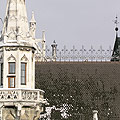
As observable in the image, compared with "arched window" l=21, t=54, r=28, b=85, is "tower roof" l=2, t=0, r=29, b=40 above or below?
above

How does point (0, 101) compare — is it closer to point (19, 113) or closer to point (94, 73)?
point (19, 113)

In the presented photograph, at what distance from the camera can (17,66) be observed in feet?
86.1

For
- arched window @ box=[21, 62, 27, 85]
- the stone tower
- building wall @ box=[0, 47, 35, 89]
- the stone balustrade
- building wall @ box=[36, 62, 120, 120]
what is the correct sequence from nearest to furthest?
the stone balustrade, the stone tower, building wall @ box=[0, 47, 35, 89], arched window @ box=[21, 62, 27, 85], building wall @ box=[36, 62, 120, 120]

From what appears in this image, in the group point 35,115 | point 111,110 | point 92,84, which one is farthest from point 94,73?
point 35,115

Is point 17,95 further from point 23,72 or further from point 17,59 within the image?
point 17,59

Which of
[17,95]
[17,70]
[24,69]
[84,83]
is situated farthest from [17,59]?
[84,83]

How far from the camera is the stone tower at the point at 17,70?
83.1ft

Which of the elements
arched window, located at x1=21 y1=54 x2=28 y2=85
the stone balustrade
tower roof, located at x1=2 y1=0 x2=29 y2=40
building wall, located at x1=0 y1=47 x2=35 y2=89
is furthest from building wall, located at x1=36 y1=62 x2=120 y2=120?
the stone balustrade

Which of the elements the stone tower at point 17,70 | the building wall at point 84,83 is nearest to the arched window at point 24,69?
the stone tower at point 17,70

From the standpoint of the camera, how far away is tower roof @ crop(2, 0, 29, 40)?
86.9ft

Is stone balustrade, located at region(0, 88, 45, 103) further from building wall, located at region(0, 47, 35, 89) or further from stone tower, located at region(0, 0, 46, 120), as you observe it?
building wall, located at region(0, 47, 35, 89)

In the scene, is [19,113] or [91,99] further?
[91,99]

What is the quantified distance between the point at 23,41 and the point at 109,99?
11773 mm

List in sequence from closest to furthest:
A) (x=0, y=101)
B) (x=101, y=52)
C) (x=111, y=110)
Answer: (x=0, y=101) → (x=111, y=110) → (x=101, y=52)
